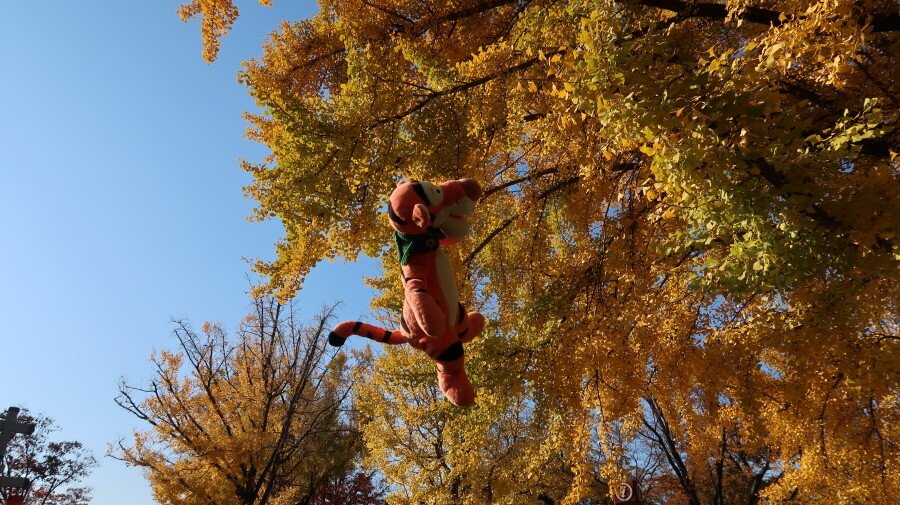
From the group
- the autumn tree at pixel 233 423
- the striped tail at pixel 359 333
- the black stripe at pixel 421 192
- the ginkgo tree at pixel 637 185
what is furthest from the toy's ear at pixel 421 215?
the autumn tree at pixel 233 423

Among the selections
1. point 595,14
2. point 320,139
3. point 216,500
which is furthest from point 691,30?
point 216,500

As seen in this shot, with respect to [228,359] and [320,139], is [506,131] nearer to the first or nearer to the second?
[320,139]

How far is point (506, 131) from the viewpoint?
4820 millimetres

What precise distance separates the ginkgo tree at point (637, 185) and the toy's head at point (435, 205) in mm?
952

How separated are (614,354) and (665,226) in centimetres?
153

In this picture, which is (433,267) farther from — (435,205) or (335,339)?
(335,339)

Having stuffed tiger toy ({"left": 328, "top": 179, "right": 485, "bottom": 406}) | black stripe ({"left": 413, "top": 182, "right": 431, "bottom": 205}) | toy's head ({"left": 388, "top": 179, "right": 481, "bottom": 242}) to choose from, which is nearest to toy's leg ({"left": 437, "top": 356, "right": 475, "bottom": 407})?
stuffed tiger toy ({"left": 328, "top": 179, "right": 485, "bottom": 406})

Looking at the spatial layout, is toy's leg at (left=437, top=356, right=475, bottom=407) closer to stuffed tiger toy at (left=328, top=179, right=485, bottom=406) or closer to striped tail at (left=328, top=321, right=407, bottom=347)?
stuffed tiger toy at (left=328, top=179, right=485, bottom=406)

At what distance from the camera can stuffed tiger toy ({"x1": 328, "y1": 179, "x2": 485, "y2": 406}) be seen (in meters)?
2.44

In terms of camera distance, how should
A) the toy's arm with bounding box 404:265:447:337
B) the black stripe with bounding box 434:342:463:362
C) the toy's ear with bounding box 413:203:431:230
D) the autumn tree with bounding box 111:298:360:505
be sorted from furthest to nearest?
the autumn tree with bounding box 111:298:360:505 < the black stripe with bounding box 434:342:463:362 < the toy's ear with bounding box 413:203:431:230 < the toy's arm with bounding box 404:265:447:337

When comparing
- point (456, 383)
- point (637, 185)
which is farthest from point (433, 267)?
point (637, 185)

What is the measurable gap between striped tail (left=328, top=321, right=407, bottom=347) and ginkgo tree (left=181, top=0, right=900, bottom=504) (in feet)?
5.77

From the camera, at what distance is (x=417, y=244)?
2490 millimetres

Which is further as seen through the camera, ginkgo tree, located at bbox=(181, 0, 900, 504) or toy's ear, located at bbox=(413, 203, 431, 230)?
ginkgo tree, located at bbox=(181, 0, 900, 504)
